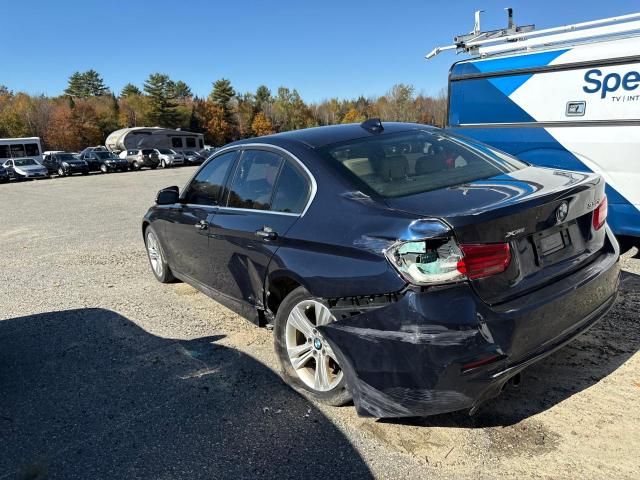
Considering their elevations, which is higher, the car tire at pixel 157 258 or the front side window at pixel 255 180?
the front side window at pixel 255 180

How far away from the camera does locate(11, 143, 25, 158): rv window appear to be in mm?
38031

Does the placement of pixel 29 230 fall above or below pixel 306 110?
below

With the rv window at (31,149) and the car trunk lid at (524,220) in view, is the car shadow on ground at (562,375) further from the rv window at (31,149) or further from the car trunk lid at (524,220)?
the rv window at (31,149)

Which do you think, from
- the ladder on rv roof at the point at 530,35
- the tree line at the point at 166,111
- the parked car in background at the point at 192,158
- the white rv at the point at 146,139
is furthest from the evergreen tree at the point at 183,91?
the ladder on rv roof at the point at 530,35

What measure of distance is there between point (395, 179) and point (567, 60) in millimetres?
4245

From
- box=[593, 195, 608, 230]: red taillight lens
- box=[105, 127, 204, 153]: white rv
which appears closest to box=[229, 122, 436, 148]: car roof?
box=[593, 195, 608, 230]: red taillight lens

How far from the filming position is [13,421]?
10.1 feet

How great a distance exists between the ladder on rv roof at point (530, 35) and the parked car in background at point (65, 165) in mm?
32761

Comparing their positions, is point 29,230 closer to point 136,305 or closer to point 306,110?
point 136,305

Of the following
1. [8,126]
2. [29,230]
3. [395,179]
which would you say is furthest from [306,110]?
[395,179]

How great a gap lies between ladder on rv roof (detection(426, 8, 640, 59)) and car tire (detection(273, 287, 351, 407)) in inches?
196

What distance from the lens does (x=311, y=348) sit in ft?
10.1

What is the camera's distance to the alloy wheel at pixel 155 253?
18.5ft

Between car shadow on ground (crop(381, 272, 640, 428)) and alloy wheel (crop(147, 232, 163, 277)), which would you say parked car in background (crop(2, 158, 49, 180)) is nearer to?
alloy wheel (crop(147, 232, 163, 277))
